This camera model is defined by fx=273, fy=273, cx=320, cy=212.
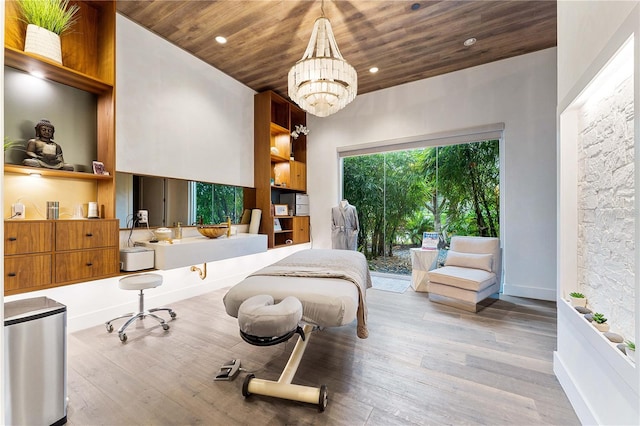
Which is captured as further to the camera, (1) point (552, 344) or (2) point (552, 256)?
(2) point (552, 256)

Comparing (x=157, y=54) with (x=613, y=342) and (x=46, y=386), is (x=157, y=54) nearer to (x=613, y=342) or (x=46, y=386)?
(x=46, y=386)

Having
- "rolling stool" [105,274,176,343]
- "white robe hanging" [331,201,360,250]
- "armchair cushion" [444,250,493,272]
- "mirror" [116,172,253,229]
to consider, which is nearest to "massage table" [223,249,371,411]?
"rolling stool" [105,274,176,343]

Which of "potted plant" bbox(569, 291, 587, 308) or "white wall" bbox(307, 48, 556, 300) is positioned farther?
"white wall" bbox(307, 48, 556, 300)

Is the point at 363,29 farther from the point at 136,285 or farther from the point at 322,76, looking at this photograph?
the point at 136,285

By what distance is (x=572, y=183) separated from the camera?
183 cm

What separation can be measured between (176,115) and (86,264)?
2.00m

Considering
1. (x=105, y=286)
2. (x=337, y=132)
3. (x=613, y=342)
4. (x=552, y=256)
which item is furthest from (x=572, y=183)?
(x=105, y=286)

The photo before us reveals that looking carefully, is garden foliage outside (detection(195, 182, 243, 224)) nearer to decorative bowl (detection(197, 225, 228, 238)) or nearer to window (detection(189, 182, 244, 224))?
window (detection(189, 182, 244, 224))

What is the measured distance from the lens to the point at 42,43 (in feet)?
7.52

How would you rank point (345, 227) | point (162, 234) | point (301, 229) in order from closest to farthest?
1. point (162, 234)
2. point (345, 227)
3. point (301, 229)

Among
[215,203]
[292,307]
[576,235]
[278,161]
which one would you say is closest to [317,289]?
[292,307]

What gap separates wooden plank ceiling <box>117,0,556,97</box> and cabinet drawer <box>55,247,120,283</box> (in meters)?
2.53

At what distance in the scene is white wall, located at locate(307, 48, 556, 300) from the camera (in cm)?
351

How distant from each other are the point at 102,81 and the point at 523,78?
16.2ft
